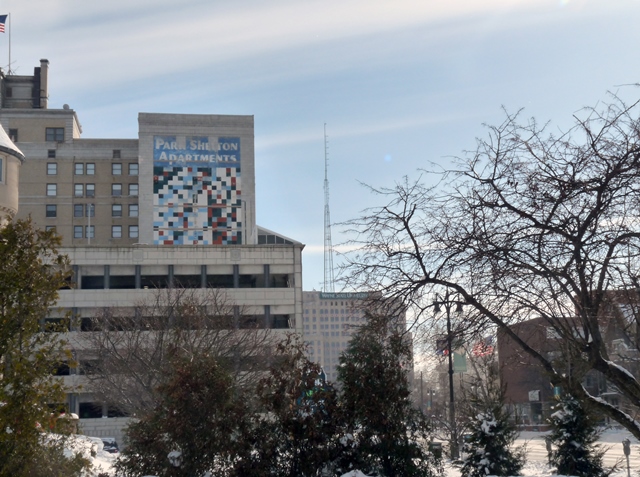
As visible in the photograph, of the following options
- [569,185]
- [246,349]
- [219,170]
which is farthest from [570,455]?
[219,170]

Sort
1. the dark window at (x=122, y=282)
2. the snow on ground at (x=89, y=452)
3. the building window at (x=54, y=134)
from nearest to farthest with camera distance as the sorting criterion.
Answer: the snow on ground at (x=89, y=452), the dark window at (x=122, y=282), the building window at (x=54, y=134)

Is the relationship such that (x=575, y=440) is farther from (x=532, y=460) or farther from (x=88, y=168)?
(x=88, y=168)

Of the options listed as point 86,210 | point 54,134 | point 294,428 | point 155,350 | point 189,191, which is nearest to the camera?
point 294,428

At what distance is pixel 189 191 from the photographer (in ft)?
258

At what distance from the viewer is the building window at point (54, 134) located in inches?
3312

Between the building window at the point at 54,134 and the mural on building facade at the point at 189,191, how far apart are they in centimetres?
1221

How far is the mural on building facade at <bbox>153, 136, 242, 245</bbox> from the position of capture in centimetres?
7881

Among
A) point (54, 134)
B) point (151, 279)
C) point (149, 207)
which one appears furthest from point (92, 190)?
point (151, 279)

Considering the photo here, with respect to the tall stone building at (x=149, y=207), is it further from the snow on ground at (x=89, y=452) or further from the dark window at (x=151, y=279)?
the snow on ground at (x=89, y=452)

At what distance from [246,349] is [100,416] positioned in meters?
33.1

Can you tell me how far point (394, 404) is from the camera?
14.2 metres

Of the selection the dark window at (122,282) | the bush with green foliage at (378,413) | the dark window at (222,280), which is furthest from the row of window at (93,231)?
the bush with green foliage at (378,413)

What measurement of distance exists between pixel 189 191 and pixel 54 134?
1828 cm

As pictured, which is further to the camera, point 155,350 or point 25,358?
point 155,350
